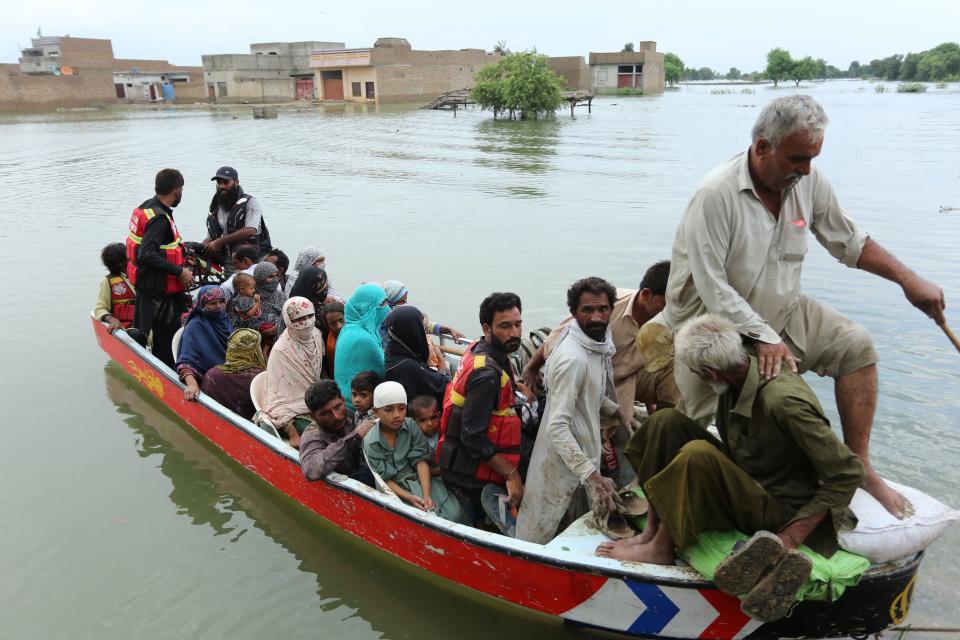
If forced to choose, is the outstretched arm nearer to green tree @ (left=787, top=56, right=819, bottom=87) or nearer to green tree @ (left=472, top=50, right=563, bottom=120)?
green tree @ (left=472, top=50, right=563, bottom=120)

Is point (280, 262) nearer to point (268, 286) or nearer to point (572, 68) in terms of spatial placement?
point (268, 286)

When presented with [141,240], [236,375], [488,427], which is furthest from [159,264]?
[488,427]

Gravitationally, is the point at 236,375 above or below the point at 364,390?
below

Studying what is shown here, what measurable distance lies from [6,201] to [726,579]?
18655 millimetres

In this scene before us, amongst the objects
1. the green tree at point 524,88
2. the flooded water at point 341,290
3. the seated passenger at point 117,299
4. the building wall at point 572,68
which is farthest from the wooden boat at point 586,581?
the building wall at point 572,68

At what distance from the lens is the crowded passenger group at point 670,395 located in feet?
8.79

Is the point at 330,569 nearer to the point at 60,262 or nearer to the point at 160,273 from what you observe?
the point at 160,273

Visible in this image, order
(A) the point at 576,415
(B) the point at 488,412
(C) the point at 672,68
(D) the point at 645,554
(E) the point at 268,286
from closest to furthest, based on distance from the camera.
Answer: (D) the point at 645,554
(A) the point at 576,415
(B) the point at 488,412
(E) the point at 268,286
(C) the point at 672,68

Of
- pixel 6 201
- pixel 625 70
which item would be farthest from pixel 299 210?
pixel 625 70

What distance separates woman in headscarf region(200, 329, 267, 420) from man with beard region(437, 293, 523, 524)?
6.98 feet

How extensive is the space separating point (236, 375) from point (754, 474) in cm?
374

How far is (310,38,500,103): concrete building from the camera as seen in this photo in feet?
167

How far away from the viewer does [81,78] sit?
50344 millimetres

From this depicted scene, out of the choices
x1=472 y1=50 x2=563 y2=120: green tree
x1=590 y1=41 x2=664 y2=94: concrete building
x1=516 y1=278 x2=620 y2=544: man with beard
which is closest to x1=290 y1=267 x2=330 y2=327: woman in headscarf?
x1=516 y1=278 x2=620 y2=544: man with beard
